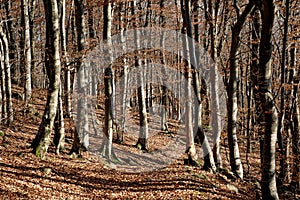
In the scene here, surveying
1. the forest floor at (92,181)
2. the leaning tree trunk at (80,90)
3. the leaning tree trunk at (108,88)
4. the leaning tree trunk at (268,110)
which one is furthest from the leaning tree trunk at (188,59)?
the leaning tree trunk at (268,110)

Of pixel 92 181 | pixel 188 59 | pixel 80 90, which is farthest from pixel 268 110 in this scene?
pixel 80 90

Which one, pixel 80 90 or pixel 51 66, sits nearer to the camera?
pixel 51 66

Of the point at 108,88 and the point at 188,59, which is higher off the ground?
the point at 188,59

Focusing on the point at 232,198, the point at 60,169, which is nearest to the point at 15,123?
the point at 60,169

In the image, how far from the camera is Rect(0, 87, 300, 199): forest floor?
824 cm

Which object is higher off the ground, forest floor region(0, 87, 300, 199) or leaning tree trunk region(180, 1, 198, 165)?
leaning tree trunk region(180, 1, 198, 165)

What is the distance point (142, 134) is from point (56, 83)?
7.70 meters

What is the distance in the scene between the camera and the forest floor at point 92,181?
324 inches

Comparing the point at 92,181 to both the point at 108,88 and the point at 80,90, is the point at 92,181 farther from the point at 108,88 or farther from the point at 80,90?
the point at 108,88

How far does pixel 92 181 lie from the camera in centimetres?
1008

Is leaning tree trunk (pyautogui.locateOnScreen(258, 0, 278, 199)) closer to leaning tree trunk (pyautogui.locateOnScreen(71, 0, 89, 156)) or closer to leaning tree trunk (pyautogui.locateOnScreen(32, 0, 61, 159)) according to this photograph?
leaning tree trunk (pyautogui.locateOnScreen(32, 0, 61, 159))

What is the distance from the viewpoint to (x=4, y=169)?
879 centimetres

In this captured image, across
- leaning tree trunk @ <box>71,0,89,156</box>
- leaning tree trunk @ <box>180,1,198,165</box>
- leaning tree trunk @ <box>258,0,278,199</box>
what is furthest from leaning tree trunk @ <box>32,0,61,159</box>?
leaning tree trunk @ <box>258,0,278,199</box>

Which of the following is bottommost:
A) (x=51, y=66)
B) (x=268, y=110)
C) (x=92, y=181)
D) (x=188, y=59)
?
(x=92, y=181)
